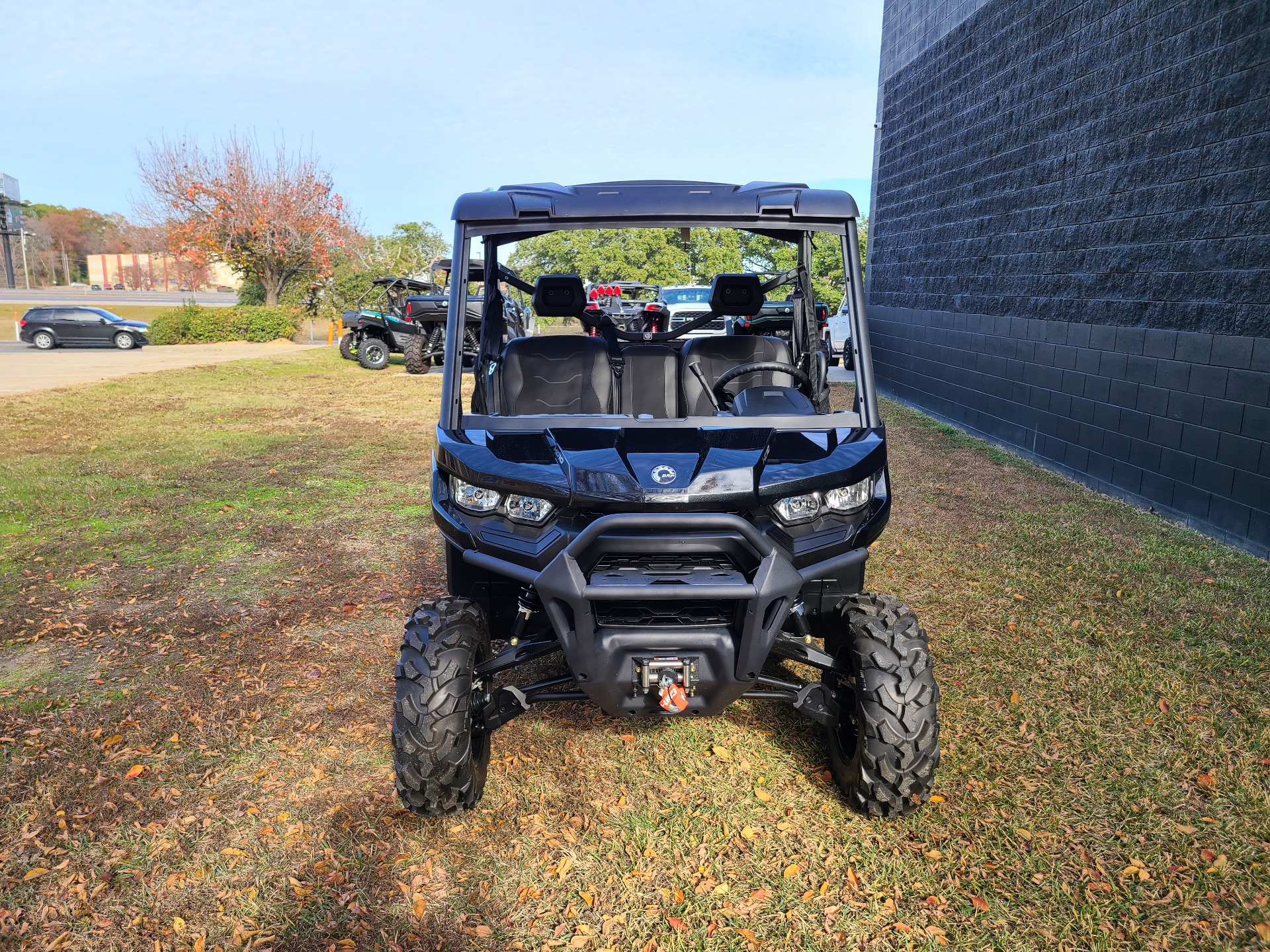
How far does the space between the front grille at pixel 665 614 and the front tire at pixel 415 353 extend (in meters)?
15.2

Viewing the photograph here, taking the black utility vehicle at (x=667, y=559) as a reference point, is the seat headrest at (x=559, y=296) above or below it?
above

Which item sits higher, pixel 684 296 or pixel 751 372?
pixel 684 296

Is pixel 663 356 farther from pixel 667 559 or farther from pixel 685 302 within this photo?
pixel 685 302

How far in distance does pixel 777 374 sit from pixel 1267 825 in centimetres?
253

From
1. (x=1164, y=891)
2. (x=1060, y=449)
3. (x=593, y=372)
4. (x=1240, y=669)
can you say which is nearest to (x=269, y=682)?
(x=593, y=372)

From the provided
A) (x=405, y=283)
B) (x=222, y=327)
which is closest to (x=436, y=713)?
(x=405, y=283)

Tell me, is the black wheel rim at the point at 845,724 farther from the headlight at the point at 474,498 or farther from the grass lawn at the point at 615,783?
the headlight at the point at 474,498

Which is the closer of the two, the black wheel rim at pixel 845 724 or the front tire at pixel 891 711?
the front tire at pixel 891 711

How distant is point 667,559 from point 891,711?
912mm

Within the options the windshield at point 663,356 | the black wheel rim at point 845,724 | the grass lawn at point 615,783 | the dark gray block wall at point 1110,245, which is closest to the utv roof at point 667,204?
the windshield at point 663,356

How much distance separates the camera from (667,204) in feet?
10.2

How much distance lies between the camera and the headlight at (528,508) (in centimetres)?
266

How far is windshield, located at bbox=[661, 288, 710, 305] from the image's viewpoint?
16.4m

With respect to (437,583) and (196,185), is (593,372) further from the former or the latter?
(196,185)
